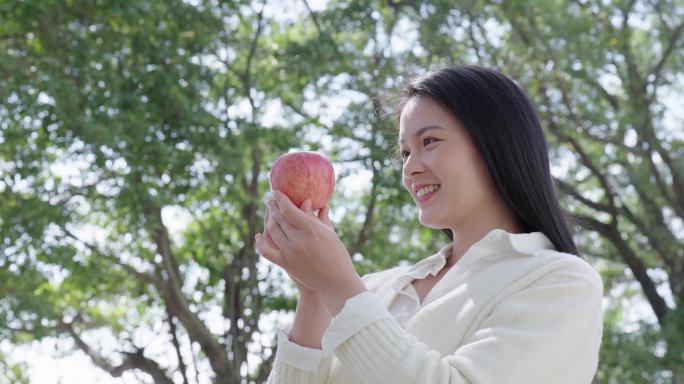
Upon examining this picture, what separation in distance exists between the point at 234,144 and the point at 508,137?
7145mm

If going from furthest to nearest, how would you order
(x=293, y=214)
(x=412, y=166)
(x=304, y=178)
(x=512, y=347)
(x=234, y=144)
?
(x=234, y=144) < (x=304, y=178) < (x=412, y=166) < (x=293, y=214) < (x=512, y=347)

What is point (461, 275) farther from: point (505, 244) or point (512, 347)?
point (512, 347)

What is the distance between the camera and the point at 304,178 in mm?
2100

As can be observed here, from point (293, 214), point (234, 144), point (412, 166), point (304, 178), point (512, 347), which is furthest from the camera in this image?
point (234, 144)

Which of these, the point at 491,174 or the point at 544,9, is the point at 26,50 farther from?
the point at 491,174

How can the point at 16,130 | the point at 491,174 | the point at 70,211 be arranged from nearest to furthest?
the point at 491,174 < the point at 16,130 < the point at 70,211

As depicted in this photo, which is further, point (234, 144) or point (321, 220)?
point (234, 144)

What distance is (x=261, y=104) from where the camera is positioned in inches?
398

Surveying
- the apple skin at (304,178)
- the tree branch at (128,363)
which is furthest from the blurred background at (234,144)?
the apple skin at (304,178)

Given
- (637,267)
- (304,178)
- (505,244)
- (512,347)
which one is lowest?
(637,267)

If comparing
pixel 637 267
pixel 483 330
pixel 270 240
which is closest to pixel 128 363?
pixel 637 267

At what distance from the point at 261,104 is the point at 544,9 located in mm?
2929

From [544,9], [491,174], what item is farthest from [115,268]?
[491,174]

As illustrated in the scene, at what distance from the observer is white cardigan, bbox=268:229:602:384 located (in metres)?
1.67
